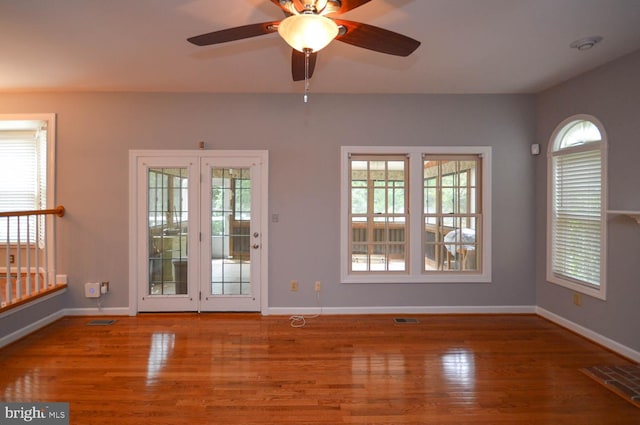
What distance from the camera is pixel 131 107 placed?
13.9 feet

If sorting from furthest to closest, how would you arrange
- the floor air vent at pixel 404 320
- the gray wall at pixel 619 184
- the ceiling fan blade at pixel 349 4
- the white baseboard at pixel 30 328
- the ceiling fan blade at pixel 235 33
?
the floor air vent at pixel 404 320
the white baseboard at pixel 30 328
the gray wall at pixel 619 184
the ceiling fan blade at pixel 235 33
the ceiling fan blade at pixel 349 4

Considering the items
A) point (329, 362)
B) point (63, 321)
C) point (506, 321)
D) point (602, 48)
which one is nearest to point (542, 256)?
point (506, 321)

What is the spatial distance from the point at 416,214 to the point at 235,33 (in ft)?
10.2

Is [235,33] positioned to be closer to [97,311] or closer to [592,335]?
[97,311]

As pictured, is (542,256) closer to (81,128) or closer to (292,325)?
(292,325)

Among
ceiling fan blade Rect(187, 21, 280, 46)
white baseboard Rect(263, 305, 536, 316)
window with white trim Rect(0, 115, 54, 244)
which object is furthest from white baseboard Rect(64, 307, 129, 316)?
ceiling fan blade Rect(187, 21, 280, 46)

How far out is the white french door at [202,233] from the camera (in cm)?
426

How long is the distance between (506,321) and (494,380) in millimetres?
1606

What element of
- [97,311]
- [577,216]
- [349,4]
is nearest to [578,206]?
[577,216]

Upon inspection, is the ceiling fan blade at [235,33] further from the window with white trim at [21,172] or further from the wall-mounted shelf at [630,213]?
the window with white trim at [21,172]

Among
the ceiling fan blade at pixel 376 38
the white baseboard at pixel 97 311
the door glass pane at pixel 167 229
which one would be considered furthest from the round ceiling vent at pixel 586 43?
the white baseboard at pixel 97 311

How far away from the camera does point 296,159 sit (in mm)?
4301

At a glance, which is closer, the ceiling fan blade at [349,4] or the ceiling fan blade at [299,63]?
the ceiling fan blade at [349,4]

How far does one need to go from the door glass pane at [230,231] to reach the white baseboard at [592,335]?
3695 mm
